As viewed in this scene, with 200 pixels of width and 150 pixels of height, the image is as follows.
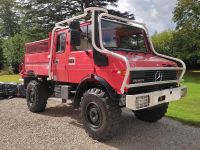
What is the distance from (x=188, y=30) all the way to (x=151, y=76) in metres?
26.8

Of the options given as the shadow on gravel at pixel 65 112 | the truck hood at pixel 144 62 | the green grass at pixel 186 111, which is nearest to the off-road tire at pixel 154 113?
the green grass at pixel 186 111

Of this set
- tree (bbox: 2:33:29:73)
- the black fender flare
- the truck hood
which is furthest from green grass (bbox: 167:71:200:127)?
tree (bbox: 2:33:29:73)

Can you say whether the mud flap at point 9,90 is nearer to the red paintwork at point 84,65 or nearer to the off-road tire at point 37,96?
the off-road tire at point 37,96

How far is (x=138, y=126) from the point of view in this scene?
787 cm

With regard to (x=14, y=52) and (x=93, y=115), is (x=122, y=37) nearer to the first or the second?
(x=93, y=115)

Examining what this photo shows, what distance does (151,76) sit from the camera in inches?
264

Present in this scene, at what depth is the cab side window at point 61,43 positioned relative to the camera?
26.4ft

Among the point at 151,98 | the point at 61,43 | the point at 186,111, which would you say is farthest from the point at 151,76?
the point at 186,111

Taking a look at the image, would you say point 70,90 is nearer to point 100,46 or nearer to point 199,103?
point 100,46

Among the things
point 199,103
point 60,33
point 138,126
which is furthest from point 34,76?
point 199,103

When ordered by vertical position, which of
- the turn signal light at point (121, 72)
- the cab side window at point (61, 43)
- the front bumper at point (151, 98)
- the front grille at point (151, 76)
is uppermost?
the cab side window at point (61, 43)

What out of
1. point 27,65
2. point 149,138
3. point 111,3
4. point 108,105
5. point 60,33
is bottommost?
point 149,138

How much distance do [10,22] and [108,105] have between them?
5584 centimetres

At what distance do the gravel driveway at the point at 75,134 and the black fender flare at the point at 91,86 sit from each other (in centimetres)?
88
